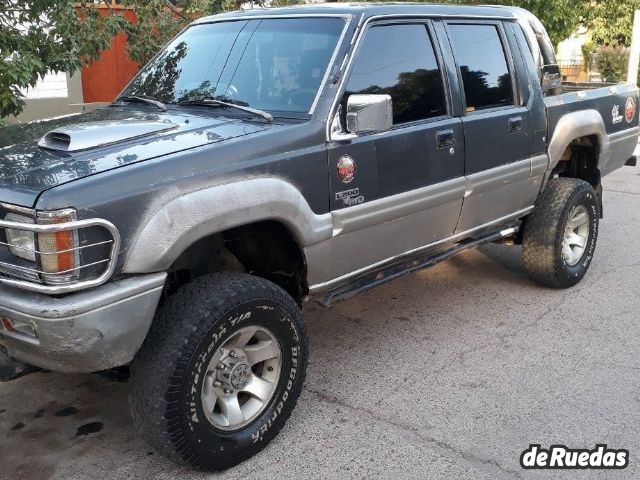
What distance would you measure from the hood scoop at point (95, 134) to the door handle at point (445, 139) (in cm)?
149

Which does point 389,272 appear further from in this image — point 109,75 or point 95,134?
point 109,75

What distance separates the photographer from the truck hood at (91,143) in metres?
2.62

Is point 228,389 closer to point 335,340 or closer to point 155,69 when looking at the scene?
point 335,340

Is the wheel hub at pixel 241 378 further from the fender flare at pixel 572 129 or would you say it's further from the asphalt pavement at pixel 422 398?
the fender flare at pixel 572 129

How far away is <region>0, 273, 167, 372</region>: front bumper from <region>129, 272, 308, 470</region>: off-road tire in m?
0.13

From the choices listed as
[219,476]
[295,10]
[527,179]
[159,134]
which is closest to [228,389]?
[219,476]

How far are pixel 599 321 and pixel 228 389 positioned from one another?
2.86 m

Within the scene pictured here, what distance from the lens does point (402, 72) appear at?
12.5 ft

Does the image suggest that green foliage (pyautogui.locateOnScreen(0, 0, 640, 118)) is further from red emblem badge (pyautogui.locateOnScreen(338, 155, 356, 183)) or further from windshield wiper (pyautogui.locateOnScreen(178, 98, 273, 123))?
red emblem badge (pyautogui.locateOnScreen(338, 155, 356, 183))

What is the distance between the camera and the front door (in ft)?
11.3

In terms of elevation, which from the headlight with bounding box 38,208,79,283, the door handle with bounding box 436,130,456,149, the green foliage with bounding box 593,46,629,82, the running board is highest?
the green foliage with bounding box 593,46,629,82

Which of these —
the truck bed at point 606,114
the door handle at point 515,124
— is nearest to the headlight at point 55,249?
the door handle at point 515,124

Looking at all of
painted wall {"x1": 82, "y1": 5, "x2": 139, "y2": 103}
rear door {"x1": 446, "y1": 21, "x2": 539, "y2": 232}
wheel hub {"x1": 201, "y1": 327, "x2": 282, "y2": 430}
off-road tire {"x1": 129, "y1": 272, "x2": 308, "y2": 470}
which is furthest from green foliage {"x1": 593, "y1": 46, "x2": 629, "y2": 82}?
off-road tire {"x1": 129, "y1": 272, "x2": 308, "y2": 470}

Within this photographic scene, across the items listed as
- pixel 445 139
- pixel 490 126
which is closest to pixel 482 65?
pixel 490 126
